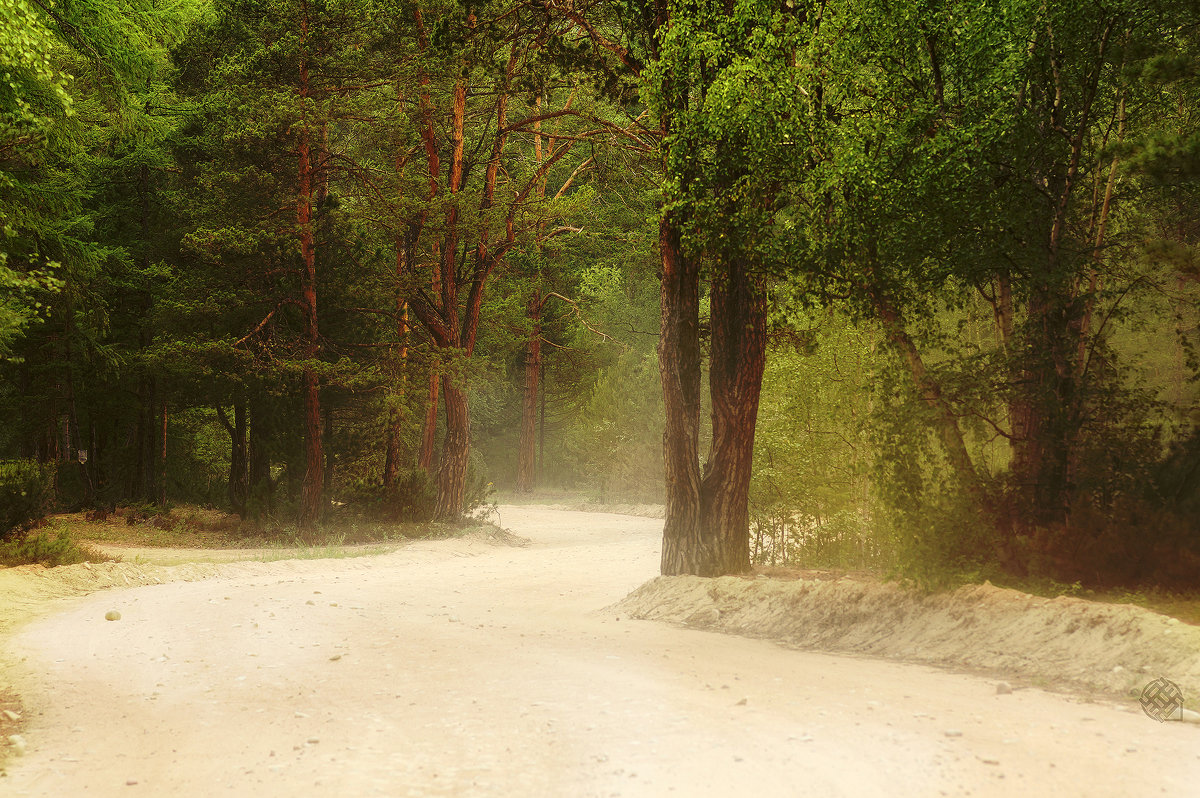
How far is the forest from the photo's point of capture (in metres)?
9.48

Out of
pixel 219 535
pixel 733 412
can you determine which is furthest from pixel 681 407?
pixel 219 535

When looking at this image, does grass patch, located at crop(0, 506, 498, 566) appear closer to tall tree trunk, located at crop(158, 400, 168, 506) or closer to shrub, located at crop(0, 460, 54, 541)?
tall tree trunk, located at crop(158, 400, 168, 506)

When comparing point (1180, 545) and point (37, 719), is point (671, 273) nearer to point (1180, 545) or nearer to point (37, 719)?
point (1180, 545)

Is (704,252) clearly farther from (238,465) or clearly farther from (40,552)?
(238,465)

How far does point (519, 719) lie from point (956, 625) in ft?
15.4

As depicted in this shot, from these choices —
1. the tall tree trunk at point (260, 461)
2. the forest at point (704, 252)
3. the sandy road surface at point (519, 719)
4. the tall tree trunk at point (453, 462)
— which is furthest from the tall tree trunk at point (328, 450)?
the sandy road surface at point (519, 719)

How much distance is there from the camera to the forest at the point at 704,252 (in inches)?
373

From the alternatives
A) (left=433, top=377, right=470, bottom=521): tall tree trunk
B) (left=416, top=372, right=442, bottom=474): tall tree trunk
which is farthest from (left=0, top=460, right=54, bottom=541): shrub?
(left=416, top=372, right=442, bottom=474): tall tree trunk

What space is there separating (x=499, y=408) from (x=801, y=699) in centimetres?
4617

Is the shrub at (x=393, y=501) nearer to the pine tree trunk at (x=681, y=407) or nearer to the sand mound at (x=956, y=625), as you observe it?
the pine tree trunk at (x=681, y=407)

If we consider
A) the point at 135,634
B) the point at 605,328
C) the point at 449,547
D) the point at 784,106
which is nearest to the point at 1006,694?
the point at 784,106
